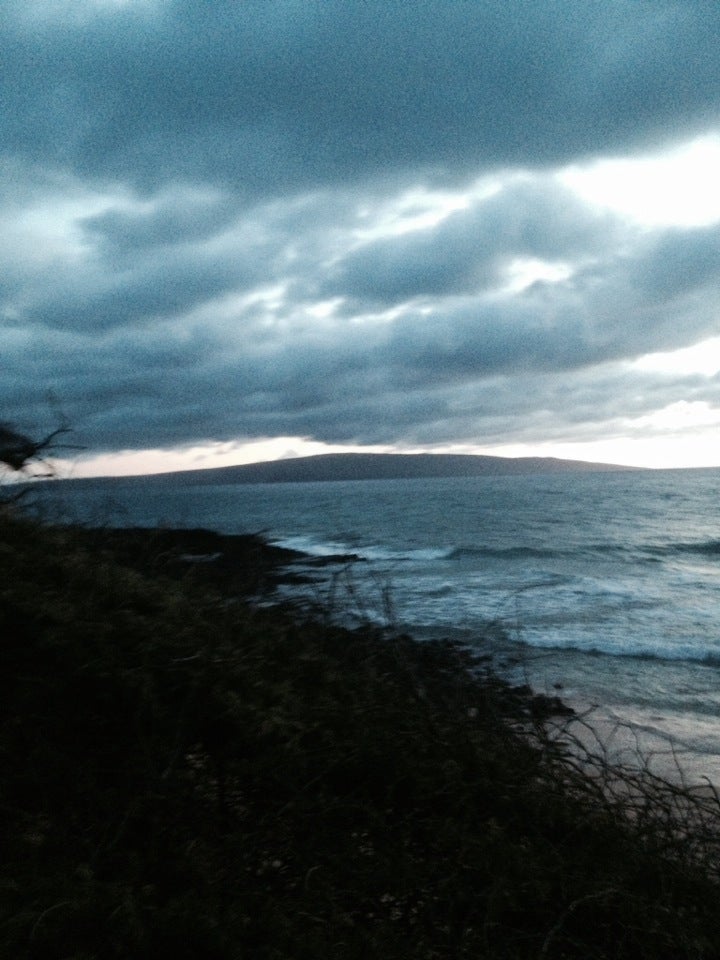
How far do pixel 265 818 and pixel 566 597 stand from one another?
2001 centimetres

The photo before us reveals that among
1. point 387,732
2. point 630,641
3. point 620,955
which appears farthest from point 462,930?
point 630,641

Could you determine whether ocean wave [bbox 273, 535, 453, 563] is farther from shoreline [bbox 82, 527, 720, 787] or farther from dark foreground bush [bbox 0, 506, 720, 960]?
dark foreground bush [bbox 0, 506, 720, 960]

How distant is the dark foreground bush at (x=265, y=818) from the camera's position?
9.83ft

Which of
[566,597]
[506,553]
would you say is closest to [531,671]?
[566,597]

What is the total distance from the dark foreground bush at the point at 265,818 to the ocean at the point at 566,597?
1401mm

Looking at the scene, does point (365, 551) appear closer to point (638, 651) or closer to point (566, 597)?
point (566, 597)

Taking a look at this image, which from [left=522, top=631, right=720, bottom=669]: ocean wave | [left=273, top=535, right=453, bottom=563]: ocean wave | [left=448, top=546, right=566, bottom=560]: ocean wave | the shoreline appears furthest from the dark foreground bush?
[left=448, top=546, right=566, bottom=560]: ocean wave

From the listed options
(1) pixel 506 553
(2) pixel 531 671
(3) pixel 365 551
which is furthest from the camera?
(3) pixel 365 551

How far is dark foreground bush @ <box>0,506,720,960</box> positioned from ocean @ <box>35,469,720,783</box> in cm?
140

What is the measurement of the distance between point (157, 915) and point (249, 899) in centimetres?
44

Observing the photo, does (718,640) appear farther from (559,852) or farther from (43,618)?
(43,618)

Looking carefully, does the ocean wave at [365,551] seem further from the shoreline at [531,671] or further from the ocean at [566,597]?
the shoreline at [531,671]

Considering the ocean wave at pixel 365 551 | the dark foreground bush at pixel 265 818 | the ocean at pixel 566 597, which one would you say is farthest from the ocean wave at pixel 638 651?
the ocean wave at pixel 365 551

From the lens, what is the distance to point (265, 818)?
371 centimetres
